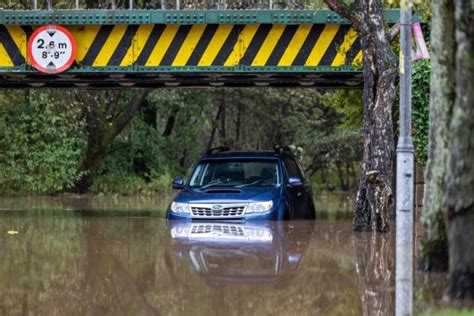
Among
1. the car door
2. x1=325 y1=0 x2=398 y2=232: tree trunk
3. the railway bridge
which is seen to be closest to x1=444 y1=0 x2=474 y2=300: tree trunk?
x1=325 y1=0 x2=398 y2=232: tree trunk

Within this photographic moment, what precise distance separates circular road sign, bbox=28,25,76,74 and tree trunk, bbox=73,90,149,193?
15168mm

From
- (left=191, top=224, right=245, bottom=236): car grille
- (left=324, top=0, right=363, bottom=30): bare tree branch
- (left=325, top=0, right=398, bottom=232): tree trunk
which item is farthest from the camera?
(left=325, top=0, right=398, bottom=232): tree trunk

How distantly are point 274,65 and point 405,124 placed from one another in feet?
31.4

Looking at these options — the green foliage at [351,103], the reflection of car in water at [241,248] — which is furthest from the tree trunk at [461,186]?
the green foliage at [351,103]

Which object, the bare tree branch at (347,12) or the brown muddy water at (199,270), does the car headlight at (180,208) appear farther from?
the bare tree branch at (347,12)

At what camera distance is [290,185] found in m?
17.8

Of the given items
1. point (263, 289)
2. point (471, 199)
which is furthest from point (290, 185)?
point (471, 199)

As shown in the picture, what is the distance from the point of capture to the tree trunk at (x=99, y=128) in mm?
33625

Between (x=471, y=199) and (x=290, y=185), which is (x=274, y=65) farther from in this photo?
(x=471, y=199)

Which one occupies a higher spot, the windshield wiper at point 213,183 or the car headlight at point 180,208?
the windshield wiper at point 213,183

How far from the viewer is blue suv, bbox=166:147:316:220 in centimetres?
1675

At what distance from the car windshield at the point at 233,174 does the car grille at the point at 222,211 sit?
3.39 ft

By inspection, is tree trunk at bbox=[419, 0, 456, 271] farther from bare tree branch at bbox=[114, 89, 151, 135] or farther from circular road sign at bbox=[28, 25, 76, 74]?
bare tree branch at bbox=[114, 89, 151, 135]

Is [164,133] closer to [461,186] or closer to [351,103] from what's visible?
[351,103]
